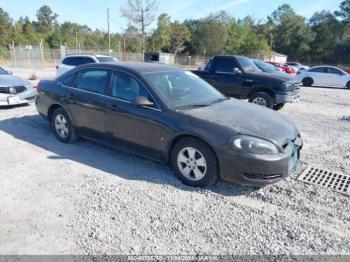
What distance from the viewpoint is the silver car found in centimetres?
839

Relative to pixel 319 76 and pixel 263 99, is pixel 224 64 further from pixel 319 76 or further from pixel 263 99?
pixel 319 76

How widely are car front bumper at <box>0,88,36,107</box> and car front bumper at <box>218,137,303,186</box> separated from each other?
21.5 feet

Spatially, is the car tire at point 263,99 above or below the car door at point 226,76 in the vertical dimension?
below

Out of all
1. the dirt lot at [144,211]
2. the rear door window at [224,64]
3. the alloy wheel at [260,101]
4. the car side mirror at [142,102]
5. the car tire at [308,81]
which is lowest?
the dirt lot at [144,211]

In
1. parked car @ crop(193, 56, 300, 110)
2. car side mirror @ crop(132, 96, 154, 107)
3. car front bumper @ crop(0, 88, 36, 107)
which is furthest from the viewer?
parked car @ crop(193, 56, 300, 110)

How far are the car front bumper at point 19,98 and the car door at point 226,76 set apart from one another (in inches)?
208

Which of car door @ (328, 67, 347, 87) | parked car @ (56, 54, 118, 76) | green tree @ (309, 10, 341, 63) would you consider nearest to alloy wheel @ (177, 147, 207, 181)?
parked car @ (56, 54, 118, 76)

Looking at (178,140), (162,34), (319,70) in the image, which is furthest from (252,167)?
(162,34)

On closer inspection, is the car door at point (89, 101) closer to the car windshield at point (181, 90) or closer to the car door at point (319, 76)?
the car windshield at point (181, 90)

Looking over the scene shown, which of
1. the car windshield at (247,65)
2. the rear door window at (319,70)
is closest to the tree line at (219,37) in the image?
the rear door window at (319,70)

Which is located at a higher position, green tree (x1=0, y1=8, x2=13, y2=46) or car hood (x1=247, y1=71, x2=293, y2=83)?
green tree (x1=0, y1=8, x2=13, y2=46)

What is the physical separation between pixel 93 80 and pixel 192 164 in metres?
2.35

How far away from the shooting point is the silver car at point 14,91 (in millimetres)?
8391

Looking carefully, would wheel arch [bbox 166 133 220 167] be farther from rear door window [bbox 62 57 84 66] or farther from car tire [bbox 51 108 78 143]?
rear door window [bbox 62 57 84 66]
